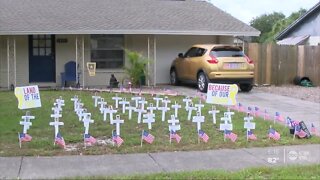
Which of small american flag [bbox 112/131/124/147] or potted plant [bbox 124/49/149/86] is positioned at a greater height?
potted plant [bbox 124/49/149/86]

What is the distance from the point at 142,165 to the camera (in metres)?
7.19

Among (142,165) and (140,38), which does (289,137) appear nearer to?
(142,165)

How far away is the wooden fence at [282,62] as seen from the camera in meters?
20.5

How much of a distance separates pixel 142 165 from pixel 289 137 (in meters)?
3.26

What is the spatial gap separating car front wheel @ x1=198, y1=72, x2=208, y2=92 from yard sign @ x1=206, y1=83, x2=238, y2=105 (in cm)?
700

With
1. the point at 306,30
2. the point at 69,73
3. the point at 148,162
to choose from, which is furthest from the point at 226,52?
the point at 306,30

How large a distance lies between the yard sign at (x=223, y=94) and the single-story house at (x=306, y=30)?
21.8m

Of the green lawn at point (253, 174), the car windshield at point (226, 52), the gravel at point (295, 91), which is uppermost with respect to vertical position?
the car windshield at point (226, 52)

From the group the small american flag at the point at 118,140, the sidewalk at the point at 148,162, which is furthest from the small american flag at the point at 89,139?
the sidewalk at the point at 148,162

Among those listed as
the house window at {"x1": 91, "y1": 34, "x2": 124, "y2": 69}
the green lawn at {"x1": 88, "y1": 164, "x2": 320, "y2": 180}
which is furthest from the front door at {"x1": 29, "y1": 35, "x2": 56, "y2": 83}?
the green lawn at {"x1": 88, "y1": 164, "x2": 320, "y2": 180}

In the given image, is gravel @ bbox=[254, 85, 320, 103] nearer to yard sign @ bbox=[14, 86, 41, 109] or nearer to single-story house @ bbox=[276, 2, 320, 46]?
yard sign @ bbox=[14, 86, 41, 109]

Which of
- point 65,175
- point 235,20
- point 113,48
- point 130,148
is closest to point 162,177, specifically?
point 65,175

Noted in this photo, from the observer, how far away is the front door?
19062 millimetres

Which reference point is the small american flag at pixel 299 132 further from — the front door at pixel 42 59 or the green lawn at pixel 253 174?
the front door at pixel 42 59
